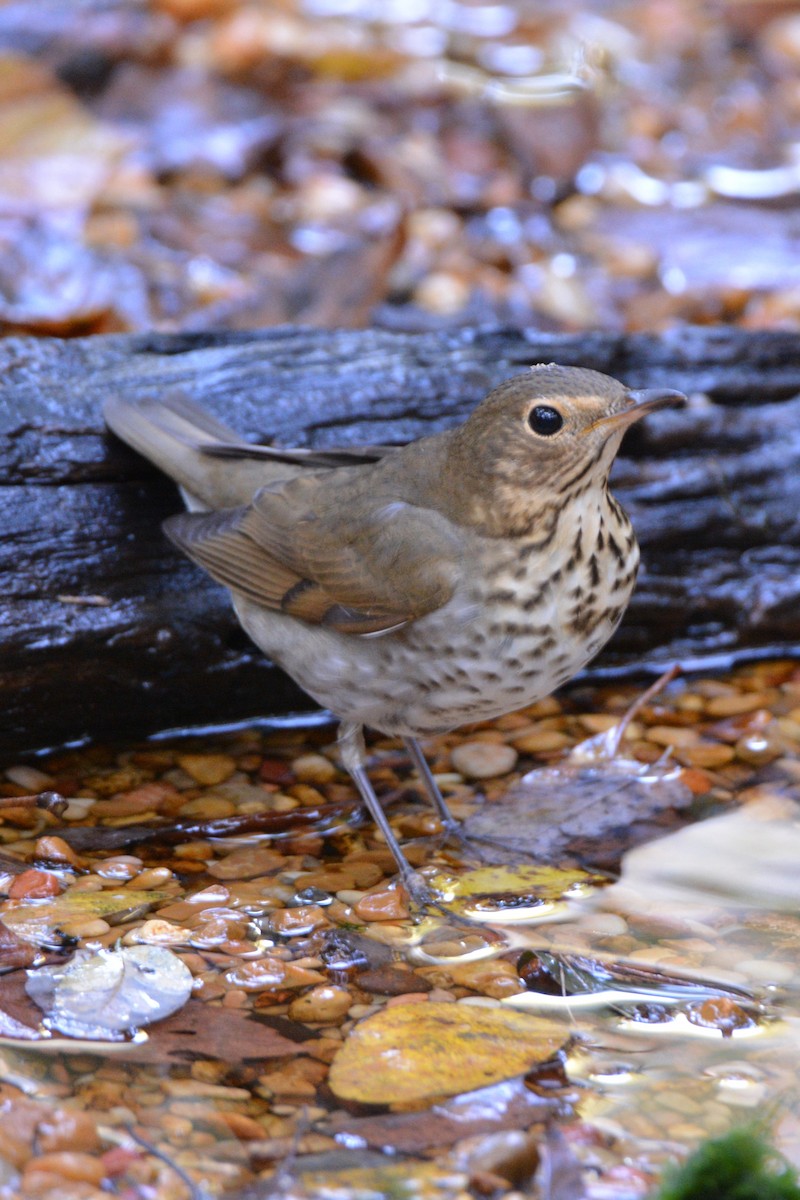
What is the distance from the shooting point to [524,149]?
873 centimetres

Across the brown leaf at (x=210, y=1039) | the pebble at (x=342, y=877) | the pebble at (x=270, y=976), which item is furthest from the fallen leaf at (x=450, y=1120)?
the pebble at (x=342, y=877)

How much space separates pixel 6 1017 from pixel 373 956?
3.10ft

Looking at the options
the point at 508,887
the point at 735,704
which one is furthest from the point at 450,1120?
the point at 735,704

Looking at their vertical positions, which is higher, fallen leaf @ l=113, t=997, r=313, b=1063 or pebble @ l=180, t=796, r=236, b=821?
fallen leaf @ l=113, t=997, r=313, b=1063

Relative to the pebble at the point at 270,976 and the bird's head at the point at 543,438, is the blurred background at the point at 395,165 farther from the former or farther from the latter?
the pebble at the point at 270,976

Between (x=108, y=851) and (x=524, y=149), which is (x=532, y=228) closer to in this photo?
(x=524, y=149)

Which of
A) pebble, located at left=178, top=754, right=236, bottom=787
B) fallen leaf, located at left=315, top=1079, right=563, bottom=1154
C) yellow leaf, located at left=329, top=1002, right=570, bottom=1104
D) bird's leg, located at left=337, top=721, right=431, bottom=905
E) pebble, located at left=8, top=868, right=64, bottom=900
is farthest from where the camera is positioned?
pebble, located at left=178, top=754, right=236, bottom=787

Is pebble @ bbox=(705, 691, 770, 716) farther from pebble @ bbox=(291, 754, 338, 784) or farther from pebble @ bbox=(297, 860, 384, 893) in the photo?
pebble @ bbox=(297, 860, 384, 893)

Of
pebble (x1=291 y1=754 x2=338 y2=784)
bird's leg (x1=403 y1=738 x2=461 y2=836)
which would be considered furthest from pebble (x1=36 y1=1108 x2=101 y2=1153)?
pebble (x1=291 y1=754 x2=338 y2=784)

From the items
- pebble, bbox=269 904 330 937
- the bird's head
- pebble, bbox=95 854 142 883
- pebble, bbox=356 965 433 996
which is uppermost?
the bird's head

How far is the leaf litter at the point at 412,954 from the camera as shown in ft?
9.47

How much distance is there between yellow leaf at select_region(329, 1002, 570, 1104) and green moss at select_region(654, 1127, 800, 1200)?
66 cm

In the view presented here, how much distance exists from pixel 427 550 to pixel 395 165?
5.34m

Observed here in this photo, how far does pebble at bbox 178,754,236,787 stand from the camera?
466cm
